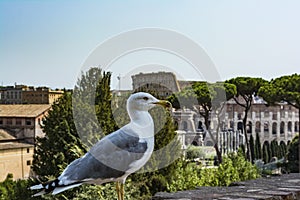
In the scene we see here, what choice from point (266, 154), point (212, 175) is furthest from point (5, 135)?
point (212, 175)

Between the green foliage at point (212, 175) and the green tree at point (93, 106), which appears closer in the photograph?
the green tree at point (93, 106)

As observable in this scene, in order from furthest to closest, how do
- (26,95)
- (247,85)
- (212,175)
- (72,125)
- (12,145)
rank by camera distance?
(26,95) → (12,145) → (247,85) → (72,125) → (212,175)

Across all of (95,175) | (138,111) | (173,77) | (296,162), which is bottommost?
(296,162)

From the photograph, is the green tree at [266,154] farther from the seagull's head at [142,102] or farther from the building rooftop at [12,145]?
the seagull's head at [142,102]

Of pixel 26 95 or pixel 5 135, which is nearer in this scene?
pixel 5 135

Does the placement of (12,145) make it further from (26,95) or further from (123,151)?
(123,151)

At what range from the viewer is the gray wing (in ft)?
7.89

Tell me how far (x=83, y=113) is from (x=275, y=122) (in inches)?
1048

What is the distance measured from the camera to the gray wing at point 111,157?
241 centimetres

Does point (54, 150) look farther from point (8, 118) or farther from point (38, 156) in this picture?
point (8, 118)

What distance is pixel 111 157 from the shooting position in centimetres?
242

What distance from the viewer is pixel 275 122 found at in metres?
32.6

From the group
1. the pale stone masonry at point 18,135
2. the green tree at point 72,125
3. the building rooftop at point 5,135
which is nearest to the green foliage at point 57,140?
the green tree at point 72,125

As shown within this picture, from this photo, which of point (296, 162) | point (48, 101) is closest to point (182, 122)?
point (296, 162)
